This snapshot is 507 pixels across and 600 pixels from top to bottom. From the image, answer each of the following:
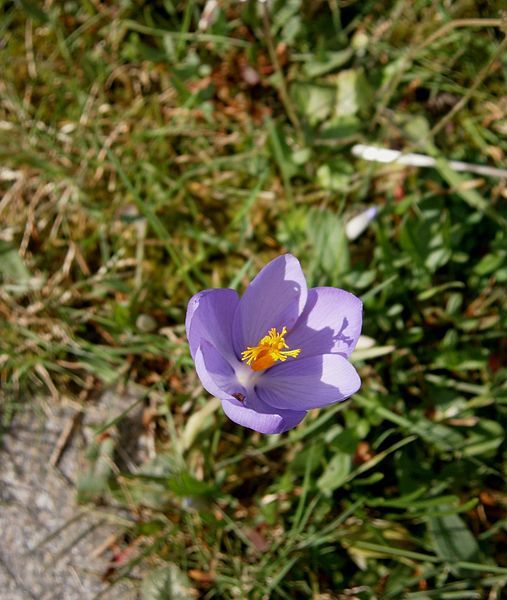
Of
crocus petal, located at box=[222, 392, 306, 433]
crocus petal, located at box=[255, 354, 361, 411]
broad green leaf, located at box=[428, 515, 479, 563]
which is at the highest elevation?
crocus petal, located at box=[222, 392, 306, 433]

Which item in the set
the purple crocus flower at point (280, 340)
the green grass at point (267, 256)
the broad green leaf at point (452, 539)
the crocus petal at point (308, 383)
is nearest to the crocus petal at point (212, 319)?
the purple crocus flower at point (280, 340)

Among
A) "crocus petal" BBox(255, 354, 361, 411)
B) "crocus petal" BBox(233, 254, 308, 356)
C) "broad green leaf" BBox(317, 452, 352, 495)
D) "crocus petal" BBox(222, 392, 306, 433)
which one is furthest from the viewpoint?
"broad green leaf" BBox(317, 452, 352, 495)

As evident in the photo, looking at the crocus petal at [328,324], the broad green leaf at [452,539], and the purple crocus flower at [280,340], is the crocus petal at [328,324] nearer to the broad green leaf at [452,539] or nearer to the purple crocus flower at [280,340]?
the purple crocus flower at [280,340]

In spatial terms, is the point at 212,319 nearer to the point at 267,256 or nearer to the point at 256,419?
the point at 256,419

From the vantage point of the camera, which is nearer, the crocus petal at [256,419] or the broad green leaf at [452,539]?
the crocus petal at [256,419]

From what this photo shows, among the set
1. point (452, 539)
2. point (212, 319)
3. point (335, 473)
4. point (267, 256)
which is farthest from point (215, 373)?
point (452, 539)

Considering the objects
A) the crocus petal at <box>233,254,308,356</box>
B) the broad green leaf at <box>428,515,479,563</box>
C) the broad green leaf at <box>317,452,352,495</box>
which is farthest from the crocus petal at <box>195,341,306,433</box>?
the broad green leaf at <box>428,515,479,563</box>

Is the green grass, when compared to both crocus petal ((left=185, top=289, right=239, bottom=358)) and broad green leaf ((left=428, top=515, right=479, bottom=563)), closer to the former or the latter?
broad green leaf ((left=428, top=515, right=479, bottom=563))

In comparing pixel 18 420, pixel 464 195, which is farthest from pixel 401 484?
pixel 18 420
